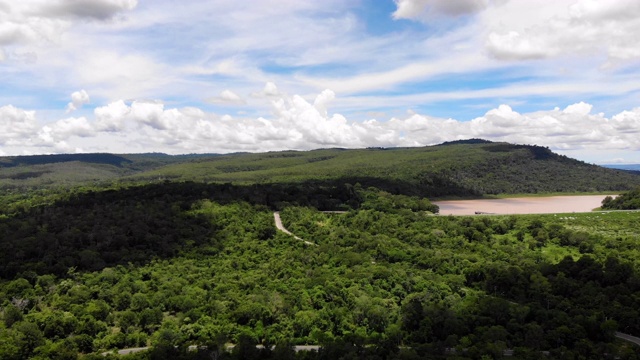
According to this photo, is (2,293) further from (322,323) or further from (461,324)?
(461,324)

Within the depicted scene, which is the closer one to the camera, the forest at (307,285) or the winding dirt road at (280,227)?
the forest at (307,285)

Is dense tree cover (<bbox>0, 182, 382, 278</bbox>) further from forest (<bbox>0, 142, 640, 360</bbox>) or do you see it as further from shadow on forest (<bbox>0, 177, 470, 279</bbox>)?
forest (<bbox>0, 142, 640, 360</bbox>)

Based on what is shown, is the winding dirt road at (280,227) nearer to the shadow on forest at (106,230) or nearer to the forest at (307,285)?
the forest at (307,285)

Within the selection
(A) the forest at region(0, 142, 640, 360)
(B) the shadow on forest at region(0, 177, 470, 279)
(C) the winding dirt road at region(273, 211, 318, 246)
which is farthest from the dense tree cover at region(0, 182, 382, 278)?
(C) the winding dirt road at region(273, 211, 318, 246)

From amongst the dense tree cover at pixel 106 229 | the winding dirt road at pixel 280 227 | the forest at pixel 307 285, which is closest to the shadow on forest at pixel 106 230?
the dense tree cover at pixel 106 229

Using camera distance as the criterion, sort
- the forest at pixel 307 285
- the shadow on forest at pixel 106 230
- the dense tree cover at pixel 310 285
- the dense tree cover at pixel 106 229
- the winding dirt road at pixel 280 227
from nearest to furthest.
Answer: the forest at pixel 307 285 → the dense tree cover at pixel 310 285 → the shadow on forest at pixel 106 230 → the dense tree cover at pixel 106 229 → the winding dirt road at pixel 280 227

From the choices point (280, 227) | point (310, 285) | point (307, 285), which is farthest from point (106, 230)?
point (310, 285)

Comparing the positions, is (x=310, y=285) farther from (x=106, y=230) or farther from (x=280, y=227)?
(x=106, y=230)
